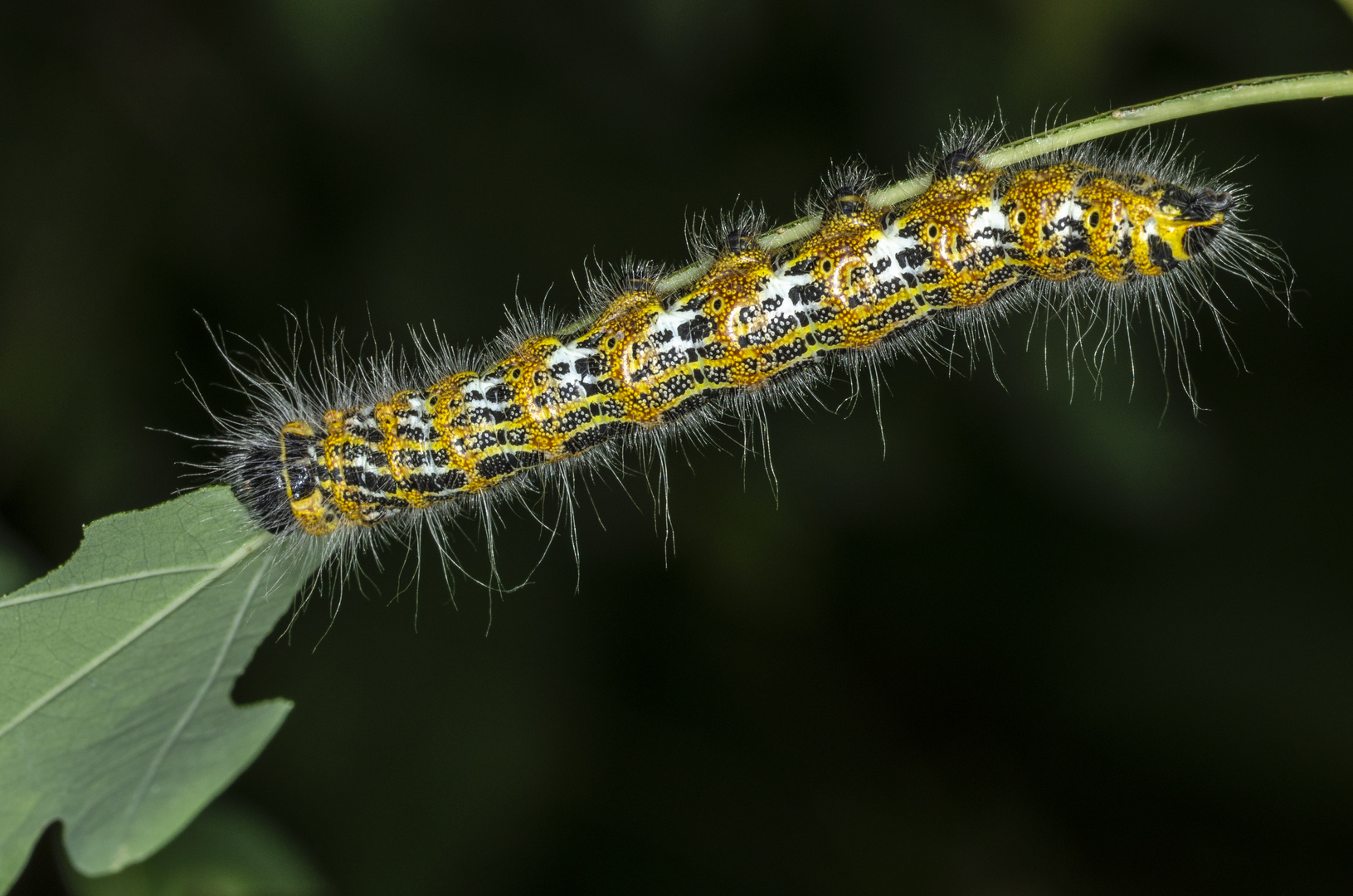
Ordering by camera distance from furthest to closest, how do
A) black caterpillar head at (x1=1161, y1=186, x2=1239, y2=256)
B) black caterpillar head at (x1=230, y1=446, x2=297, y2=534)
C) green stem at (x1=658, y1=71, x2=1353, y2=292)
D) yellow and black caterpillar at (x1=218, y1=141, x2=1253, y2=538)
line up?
1. black caterpillar head at (x1=230, y1=446, x2=297, y2=534)
2. yellow and black caterpillar at (x1=218, y1=141, x2=1253, y2=538)
3. black caterpillar head at (x1=1161, y1=186, x2=1239, y2=256)
4. green stem at (x1=658, y1=71, x2=1353, y2=292)

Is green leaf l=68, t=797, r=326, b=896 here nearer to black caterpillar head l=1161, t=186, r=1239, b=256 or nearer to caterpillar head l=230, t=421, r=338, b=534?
caterpillar head l=230, t=421, r=338, b=534

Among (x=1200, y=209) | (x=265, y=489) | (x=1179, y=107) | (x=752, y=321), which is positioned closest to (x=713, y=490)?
(x=752, y=321)

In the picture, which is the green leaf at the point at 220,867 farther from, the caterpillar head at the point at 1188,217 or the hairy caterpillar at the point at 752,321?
the caterpillar head at the point at 1188,217

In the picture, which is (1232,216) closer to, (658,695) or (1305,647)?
→ (1305,647)

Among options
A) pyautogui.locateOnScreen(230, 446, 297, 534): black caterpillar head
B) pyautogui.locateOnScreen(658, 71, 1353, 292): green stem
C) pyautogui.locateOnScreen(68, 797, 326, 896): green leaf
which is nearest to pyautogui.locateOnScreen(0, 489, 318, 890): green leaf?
pyautogui.locateOnScreen(230, 446, 297, 534): black caterpillar head

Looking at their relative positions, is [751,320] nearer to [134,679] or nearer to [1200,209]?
[1200,209]

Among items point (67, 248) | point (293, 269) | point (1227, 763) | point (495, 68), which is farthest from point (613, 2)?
point (1227, 763)
